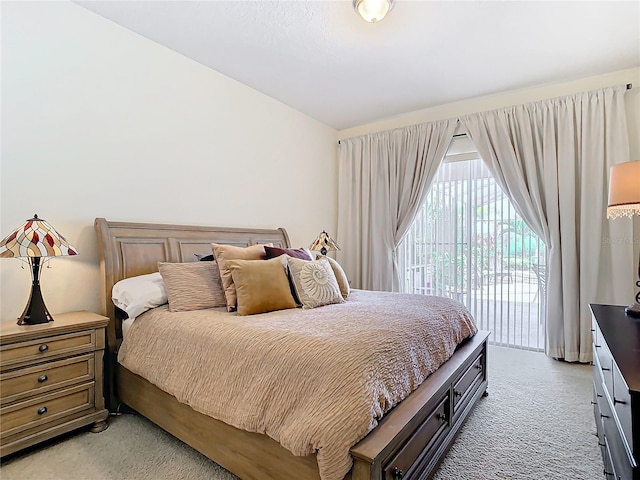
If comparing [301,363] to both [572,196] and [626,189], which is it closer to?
[626,189]

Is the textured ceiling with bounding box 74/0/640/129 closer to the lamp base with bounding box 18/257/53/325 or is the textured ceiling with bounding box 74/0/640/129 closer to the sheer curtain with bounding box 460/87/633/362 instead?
the sheer curtain with bounding box 460/87/633/362

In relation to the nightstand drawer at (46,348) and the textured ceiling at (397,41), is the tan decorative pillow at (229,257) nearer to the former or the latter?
the nightstand drawer at (46,348)

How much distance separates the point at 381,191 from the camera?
4363 millimetres

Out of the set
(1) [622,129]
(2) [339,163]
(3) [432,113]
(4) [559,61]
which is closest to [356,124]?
(2) [339,163]

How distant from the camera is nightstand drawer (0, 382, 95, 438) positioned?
170cm

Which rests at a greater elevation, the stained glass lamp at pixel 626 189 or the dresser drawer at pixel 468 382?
the stained glass lamp at pixel 626 189

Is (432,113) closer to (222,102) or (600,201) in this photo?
(600,201)

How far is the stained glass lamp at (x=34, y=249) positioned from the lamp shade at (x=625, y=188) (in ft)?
10.4

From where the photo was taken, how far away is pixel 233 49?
9.25ft

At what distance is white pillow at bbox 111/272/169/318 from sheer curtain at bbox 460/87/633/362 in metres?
3.36

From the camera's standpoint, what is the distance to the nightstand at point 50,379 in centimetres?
171

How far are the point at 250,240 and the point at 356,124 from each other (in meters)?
2.33

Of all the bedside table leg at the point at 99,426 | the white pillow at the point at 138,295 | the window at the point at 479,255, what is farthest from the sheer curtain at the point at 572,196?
the bedside table leg at the point at 99,426

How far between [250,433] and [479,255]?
3220mm
